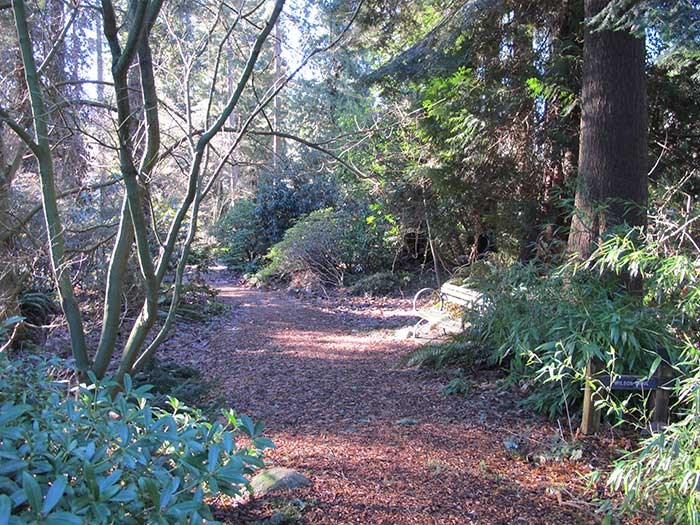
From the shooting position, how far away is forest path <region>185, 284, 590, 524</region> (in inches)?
114

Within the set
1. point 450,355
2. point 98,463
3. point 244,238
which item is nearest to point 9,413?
point 98,463

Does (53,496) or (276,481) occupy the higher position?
(53,496)

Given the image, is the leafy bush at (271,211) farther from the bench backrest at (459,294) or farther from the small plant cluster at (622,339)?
the small plant cluster at (622,339)

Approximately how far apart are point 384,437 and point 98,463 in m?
2.75

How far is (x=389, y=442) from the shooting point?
3816 mm

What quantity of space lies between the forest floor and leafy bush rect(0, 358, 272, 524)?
1.21 metres

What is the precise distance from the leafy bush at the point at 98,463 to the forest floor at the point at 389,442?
1.21m

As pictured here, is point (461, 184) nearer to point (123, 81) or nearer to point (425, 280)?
point (425, 280)

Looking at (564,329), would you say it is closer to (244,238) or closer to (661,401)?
(661,401)

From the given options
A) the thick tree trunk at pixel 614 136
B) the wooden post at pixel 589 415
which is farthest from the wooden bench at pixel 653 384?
the thick tree trunk at pixel 614 136

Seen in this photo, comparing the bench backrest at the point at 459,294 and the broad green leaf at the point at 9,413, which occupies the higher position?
the broad green leaf at the point at 9,413

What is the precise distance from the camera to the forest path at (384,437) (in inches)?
114

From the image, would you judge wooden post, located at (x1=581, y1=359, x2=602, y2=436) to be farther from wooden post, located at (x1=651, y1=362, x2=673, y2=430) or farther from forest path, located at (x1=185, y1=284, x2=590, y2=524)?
wooden post, located at (x1=651, y1=362, x2=673, y2=430)

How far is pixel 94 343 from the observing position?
22.0 feet
